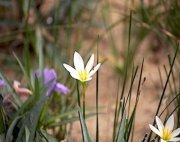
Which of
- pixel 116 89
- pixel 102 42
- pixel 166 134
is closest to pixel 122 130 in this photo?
pixel 166 134

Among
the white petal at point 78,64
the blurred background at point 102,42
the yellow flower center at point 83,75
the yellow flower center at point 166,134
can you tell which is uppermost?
the blurred background at point 102,42

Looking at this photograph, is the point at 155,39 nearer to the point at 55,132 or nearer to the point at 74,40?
the point at 74,40

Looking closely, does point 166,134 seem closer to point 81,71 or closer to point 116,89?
point 81,71

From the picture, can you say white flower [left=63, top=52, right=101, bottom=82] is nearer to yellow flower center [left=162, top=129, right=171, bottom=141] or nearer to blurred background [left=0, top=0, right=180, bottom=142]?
yellow flower center [left=162, top=129, right=171, bottom=141]

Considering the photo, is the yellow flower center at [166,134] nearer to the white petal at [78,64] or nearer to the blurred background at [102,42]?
the white petal at [78,64]

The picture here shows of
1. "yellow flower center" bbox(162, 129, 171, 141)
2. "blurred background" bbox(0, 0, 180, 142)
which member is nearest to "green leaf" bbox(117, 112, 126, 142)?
"yellow flower center" bbox(162, 129, 171, 141)

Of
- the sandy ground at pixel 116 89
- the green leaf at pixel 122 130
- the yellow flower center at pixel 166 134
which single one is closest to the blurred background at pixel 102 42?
the sandy ground at pixel 116 89

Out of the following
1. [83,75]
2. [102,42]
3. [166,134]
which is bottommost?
[166,134]

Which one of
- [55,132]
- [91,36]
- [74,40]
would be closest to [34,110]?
[55,132]
